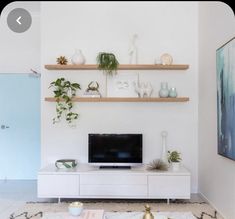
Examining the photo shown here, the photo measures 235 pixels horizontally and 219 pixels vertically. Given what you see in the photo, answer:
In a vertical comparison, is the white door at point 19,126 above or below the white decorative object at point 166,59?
below

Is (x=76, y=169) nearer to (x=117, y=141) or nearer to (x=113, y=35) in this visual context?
(x=117, y=141)

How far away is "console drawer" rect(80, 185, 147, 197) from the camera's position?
12.1 ft

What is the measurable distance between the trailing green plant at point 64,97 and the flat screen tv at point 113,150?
1.76ft

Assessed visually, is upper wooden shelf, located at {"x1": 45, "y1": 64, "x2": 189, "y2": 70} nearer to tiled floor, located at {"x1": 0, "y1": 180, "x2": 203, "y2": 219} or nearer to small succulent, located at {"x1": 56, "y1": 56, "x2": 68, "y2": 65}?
small succulent, located at {"x1": 56, "y1": 56, "x2": 68, "y2": 65}

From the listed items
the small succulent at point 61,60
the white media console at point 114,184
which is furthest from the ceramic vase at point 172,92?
the small succulent at point 61,60

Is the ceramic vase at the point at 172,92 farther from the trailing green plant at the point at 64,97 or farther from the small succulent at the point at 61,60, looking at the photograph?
the small succulent at the point at 61,60

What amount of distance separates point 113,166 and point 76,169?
50 centimetres

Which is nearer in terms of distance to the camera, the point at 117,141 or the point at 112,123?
the point at 117,141

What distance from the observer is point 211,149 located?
11.9 ft

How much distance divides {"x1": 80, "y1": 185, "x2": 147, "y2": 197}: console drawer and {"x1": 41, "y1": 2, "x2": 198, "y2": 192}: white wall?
2.15 feet

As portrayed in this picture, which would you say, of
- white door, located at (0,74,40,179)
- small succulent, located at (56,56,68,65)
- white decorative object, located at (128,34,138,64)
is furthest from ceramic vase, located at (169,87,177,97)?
white door, located at (0,74,40,179)

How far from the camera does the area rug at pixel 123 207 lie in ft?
10.9

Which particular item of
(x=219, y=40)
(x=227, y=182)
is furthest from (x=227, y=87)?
(x=227, y=182)

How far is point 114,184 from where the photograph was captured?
12.2 ft
